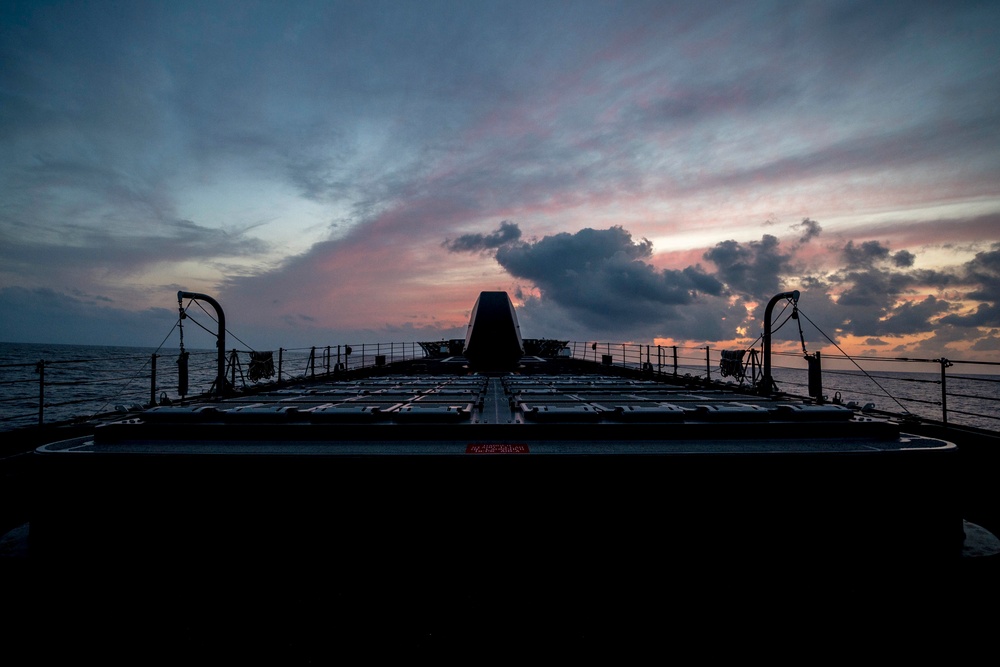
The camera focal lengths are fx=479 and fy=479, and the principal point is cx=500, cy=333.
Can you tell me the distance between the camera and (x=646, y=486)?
196 inches

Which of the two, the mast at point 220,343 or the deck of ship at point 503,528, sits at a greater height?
the mast at point 220,343

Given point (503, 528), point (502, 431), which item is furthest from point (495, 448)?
point (503, 528)

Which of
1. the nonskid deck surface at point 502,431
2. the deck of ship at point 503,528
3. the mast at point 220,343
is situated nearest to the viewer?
the deck of ship at point 503,528

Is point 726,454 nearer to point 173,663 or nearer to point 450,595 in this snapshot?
point 450,595

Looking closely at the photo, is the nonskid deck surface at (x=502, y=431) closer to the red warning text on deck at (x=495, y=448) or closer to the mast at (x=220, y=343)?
the red warning text on deck at (x=495, y=448)

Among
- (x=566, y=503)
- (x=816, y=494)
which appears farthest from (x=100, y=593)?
(x=816, y=494)

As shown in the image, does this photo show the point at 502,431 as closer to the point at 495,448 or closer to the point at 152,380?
the point at 495,448

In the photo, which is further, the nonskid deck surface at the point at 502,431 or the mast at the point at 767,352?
the mast at the point at 767,352

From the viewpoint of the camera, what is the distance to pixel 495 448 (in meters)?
5.37

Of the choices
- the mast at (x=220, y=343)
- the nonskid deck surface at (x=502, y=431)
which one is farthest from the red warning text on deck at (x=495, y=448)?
the mast at (x=220, y=343)

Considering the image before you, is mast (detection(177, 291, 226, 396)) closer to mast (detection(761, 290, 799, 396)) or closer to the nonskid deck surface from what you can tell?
the nonskid deck surface

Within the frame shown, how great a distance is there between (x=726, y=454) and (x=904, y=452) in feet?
6.62

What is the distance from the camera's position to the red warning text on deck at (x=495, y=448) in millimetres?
A: 5211

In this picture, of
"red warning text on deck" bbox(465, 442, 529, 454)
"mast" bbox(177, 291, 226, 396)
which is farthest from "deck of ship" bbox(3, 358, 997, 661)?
"mast" bbox(177, 291, 226, 396)
